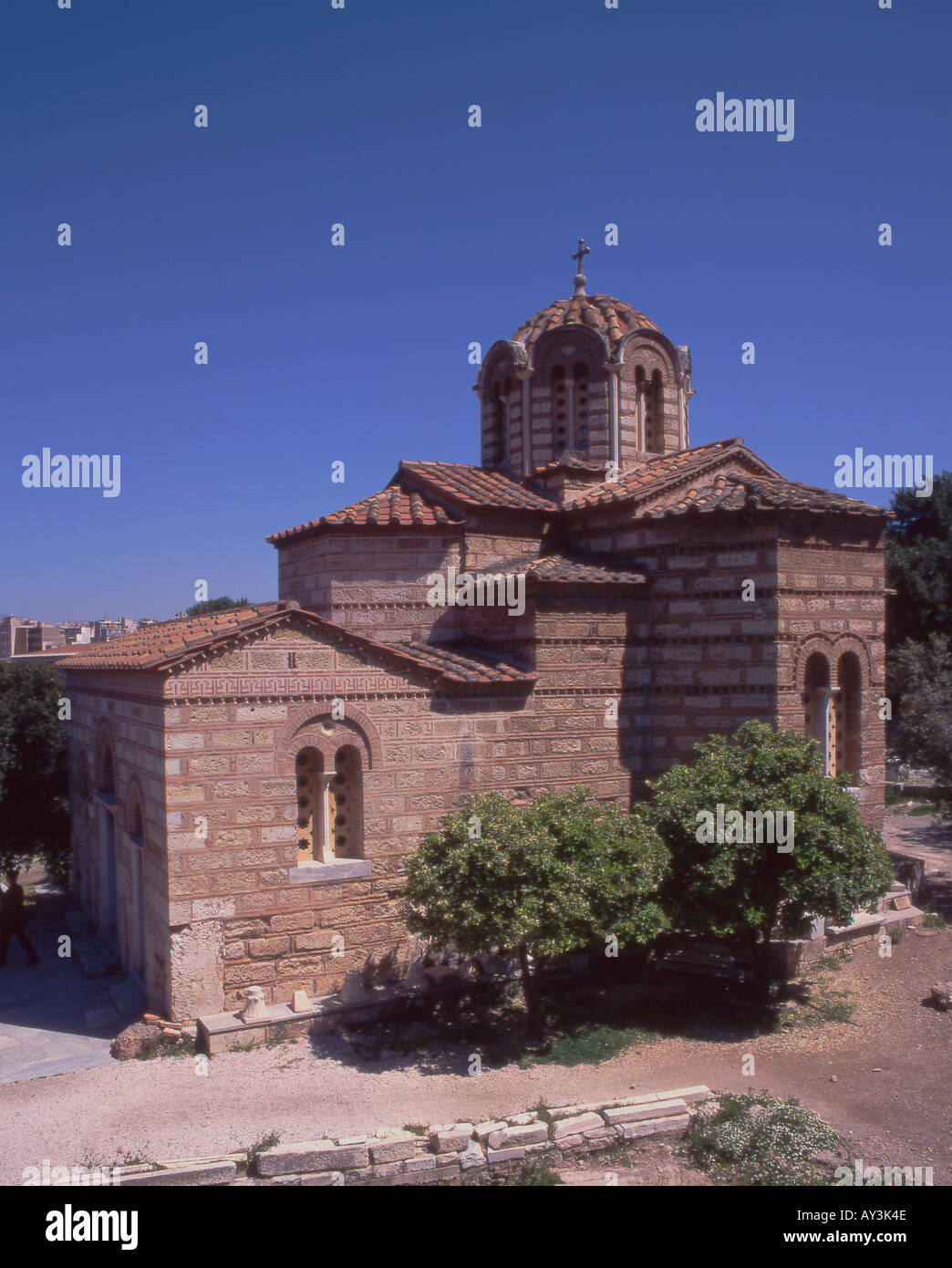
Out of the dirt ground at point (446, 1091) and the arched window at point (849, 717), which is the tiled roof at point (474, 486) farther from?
the dirt ground at point (446, 1091)

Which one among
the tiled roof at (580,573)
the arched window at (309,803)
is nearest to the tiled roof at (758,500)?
the tiled roof at (580,573)

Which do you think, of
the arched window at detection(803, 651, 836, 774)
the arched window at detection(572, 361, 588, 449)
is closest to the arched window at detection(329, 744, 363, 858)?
the arched window at detection(803, 651, 836, 774)

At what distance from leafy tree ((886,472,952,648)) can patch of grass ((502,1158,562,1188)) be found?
2203 cm

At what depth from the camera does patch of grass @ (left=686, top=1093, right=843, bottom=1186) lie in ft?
23.0

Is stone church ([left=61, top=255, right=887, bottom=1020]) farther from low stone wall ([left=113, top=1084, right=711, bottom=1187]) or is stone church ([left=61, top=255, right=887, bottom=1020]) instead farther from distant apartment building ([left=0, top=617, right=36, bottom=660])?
distant apartment building ([left=0, top=617, right=36, bottom=660])

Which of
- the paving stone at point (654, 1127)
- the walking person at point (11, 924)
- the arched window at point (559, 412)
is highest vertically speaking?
the arched window at point (559, 412)

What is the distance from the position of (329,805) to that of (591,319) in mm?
9300

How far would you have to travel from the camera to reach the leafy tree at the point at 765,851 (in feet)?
31.3

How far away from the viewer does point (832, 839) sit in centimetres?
953

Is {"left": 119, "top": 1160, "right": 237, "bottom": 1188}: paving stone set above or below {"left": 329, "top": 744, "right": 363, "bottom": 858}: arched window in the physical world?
below

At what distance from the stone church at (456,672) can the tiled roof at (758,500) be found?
0.05m

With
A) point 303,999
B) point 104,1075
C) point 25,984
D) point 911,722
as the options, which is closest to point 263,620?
point 303,999

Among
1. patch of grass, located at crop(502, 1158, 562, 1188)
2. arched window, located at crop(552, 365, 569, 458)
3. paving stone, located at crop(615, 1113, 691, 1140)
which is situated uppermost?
arched window, located at crop(552, 365, 569, 458)
